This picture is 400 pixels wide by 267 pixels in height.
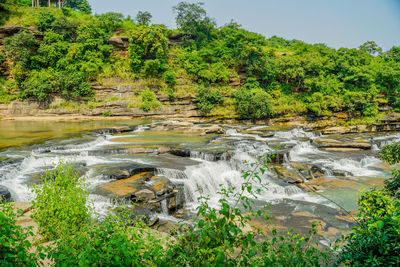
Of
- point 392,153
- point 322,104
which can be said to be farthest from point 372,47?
point 392,153

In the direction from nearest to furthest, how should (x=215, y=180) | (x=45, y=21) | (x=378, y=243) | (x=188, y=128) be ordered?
1. (x=378, y=243)
2. (x=215, y=180)
3. (x=188, y=128)
4. (x=45, y=21)

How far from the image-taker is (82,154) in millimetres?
13773

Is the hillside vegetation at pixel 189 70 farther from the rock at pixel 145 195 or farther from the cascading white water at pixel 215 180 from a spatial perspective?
the rock at pixel 145 195

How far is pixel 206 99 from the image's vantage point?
30578mm

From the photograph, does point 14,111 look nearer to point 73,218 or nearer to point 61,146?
point 61,146

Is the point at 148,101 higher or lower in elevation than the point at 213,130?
higher

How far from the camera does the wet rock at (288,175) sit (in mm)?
12680

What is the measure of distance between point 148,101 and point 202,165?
1923 cm

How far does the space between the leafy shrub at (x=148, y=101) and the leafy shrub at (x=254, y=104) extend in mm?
9525

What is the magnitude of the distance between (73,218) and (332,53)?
137 feet

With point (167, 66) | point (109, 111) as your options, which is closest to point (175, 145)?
point (109, 111)

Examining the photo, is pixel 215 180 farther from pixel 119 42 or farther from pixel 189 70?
pixel 119 42

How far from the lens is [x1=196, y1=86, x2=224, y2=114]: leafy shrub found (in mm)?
30156

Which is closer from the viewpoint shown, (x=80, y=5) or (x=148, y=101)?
(x=148, y=101)
